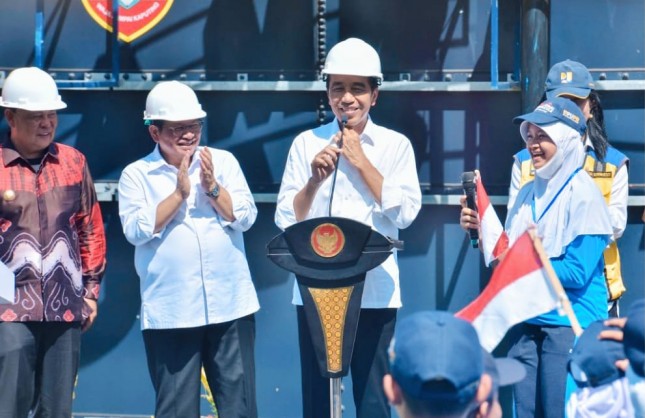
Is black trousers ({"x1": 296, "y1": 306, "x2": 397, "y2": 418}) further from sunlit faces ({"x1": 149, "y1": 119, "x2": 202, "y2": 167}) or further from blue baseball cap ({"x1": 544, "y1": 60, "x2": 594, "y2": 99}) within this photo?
blue baseball cap ({"x1": 544, "y1": 60, "x2": 594, "y2": 99})

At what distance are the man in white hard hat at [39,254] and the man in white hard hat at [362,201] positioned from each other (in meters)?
0.90

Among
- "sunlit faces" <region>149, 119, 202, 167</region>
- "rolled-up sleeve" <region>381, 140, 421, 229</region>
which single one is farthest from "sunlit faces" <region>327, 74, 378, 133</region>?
"sunlit faces" <region>149, 119, 202, 167</region>

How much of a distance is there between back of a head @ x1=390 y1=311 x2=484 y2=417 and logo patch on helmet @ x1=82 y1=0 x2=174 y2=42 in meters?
3.31

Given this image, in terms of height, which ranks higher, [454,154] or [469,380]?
[454,154]

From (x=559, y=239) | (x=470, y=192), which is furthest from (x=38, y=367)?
(x=559, y=239)

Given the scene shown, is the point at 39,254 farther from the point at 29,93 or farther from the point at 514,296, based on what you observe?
the point at 514,296

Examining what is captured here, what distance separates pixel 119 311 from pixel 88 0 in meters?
1.53

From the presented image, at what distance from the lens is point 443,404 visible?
2.52 m

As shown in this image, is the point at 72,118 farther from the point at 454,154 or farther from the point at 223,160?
the point at 454,154

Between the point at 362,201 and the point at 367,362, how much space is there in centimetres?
65

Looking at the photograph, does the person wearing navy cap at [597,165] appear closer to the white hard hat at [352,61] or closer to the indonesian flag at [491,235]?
the indonesian flag at [491,235]

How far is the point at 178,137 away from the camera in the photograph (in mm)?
4898

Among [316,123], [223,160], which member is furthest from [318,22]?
[223,160]

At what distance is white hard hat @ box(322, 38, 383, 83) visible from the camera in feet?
15.5
